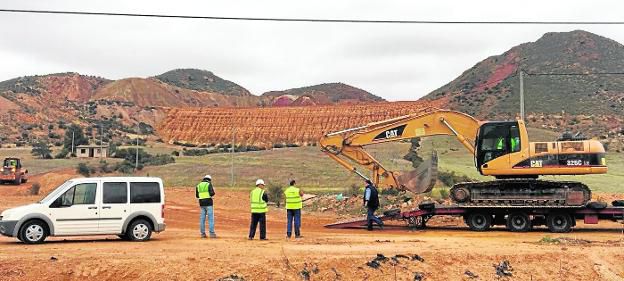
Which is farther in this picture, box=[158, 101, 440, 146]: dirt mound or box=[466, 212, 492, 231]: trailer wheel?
box=[158, 101, 440, 146]: dirt mound

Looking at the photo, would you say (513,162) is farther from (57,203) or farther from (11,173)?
(11,173)

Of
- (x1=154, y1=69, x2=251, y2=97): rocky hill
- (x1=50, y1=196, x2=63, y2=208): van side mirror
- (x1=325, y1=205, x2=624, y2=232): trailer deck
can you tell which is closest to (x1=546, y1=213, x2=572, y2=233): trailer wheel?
(x1=325, y1=205, x2=624, y2=232): trailer deck

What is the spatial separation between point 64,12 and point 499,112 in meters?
69.7

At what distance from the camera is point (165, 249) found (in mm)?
16188

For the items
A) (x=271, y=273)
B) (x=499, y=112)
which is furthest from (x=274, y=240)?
(x=499, y=112)

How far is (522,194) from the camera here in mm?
22094

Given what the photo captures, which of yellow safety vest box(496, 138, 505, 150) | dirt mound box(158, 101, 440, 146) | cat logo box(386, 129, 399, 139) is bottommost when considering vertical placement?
yellow safety vest box(496, 138, 505, 150)

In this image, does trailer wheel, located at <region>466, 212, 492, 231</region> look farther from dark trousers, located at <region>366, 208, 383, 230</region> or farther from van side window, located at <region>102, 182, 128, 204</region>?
van side window, located at <region>102, 182, 128, 204</region>

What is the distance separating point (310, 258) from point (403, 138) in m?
10.7

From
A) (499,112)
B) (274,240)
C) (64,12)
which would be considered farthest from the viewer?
(499,112)

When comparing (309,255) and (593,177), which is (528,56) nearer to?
(593,177)

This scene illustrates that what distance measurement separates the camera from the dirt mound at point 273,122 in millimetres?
100250

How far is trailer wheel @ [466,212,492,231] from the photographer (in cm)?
2280

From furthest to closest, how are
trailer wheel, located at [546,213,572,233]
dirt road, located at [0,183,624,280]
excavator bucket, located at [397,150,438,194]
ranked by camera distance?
excavator bucket, located at [397,150,438,194], trailer wheel, located at [546,213,572,233], dirt road, located at [0,183,624,280]
